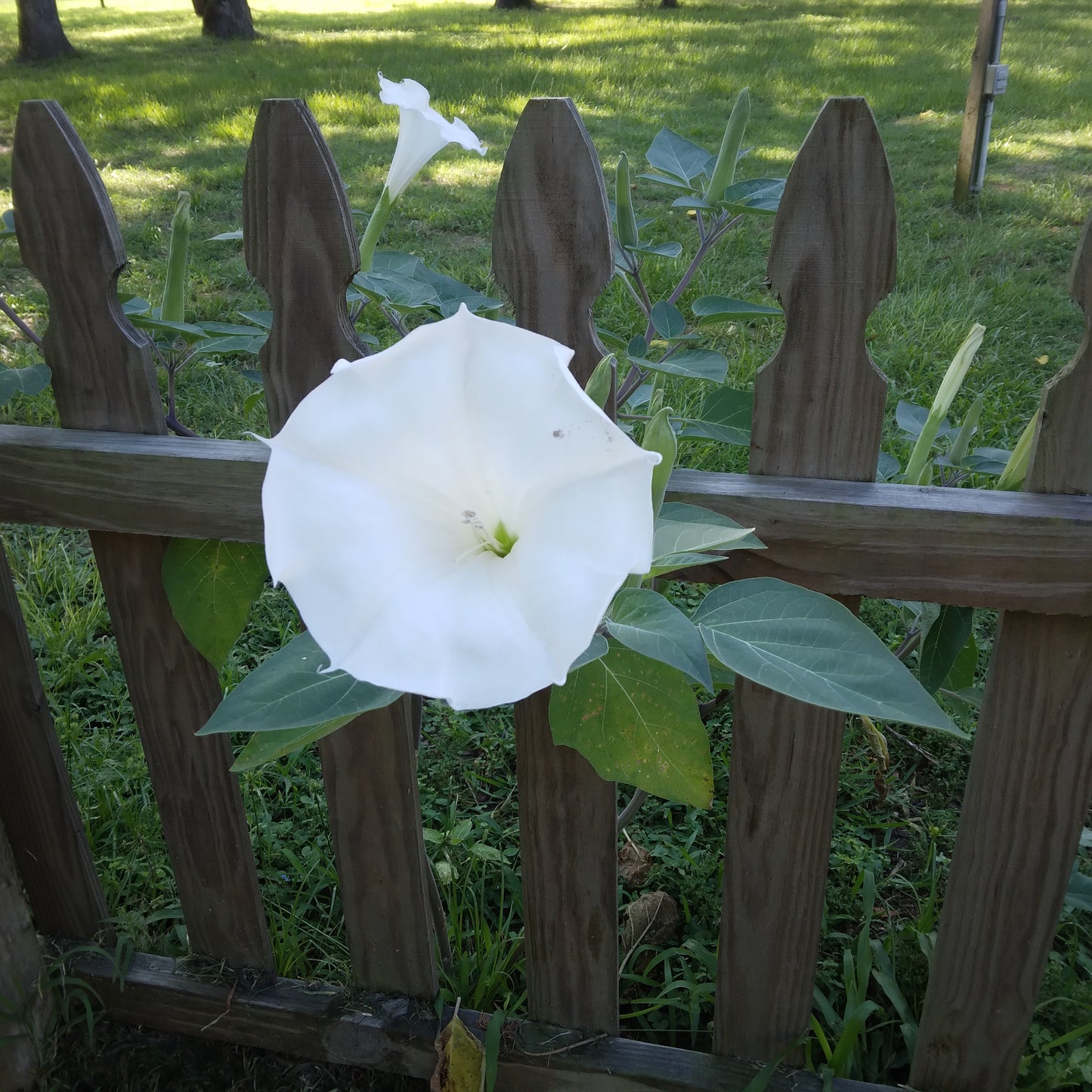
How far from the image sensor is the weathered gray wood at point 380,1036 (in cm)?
148

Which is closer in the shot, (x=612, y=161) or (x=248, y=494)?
(x=248, y=494)

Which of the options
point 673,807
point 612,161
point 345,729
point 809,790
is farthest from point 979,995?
point 612,161

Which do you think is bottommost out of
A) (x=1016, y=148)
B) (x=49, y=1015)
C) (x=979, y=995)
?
(x=49, y=1015)

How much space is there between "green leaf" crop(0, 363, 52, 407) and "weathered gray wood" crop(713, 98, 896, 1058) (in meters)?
0.88

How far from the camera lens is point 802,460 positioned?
1138 millimetres

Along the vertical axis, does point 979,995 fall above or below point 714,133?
below

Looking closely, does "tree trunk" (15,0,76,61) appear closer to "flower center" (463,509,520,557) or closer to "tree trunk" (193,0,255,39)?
"tree trunk" (193,0,255,39)

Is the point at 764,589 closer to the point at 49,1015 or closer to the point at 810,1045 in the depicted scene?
the point at 810,1045

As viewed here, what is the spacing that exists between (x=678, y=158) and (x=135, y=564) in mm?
921

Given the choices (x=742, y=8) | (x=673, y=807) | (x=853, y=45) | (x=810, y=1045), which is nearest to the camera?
(x=810, y=1045)

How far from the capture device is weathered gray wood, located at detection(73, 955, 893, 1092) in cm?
148

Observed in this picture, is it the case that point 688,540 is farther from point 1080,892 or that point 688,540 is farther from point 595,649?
point 1080,892

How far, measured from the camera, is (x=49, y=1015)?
1.65 m

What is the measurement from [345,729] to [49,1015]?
0.81m
